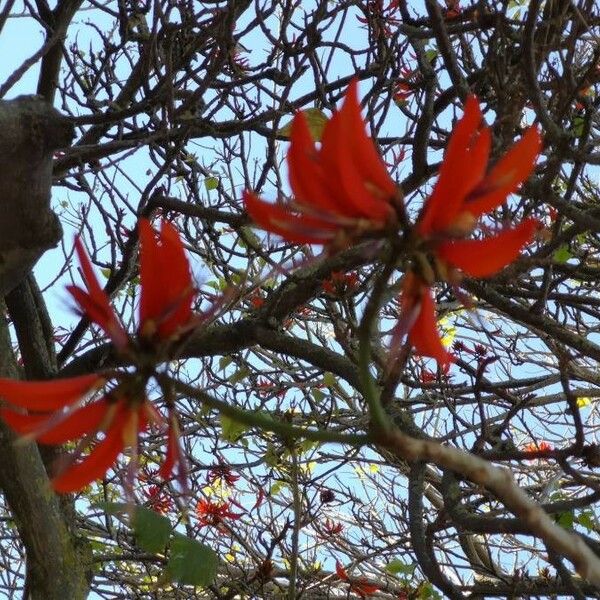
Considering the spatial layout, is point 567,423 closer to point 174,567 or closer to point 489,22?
point 489,22

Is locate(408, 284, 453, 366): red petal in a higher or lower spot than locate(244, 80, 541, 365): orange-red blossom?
lower

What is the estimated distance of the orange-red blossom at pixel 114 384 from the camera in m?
0.49

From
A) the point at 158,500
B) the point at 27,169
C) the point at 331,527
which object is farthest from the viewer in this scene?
the point at 331,527

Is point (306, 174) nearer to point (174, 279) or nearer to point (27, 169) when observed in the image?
point (174, 279)

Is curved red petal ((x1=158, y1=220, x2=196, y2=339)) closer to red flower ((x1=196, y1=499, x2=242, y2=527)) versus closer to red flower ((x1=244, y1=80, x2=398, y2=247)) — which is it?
red flower ((x1=244, y1=80, x2=398, y2=247))

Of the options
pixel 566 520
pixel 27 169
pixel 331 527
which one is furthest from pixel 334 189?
pixel 331 527

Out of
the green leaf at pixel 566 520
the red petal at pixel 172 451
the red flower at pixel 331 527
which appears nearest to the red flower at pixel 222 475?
the red flower at pixel 331 527

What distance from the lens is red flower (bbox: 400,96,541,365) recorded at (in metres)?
0.44

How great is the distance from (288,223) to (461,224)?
10 centimetres

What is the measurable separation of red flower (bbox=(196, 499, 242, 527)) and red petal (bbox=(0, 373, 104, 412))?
74.1 inches

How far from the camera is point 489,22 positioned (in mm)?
1548

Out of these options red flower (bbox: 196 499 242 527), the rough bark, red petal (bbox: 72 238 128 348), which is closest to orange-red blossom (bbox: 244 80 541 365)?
red petal (bbox: 72 238 128 348)

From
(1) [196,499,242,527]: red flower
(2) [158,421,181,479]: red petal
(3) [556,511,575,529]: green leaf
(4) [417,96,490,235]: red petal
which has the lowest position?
(2) [158,421,181,479]: red petal

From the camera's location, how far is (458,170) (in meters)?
0.44
